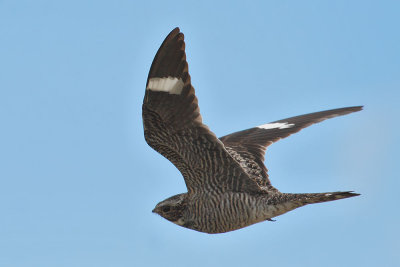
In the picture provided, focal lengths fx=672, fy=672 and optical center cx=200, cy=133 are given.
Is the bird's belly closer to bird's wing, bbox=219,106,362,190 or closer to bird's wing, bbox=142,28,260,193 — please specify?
bird's wing, bbox=142,28,260,193

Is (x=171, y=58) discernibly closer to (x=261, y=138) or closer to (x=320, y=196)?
(x=320, y=196)

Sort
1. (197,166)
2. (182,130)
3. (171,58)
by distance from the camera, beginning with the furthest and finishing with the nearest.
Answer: (197,166)
(182,130)
(171,58)

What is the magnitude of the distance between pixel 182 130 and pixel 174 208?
114 cm

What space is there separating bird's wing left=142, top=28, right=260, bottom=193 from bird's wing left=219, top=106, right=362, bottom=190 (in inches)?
24.2

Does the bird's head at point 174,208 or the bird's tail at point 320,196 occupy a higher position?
the bird's head at point 174,208

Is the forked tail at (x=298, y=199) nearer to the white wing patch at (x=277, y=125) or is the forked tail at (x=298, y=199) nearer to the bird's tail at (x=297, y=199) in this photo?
the bird's tail at (x=297, y=199)

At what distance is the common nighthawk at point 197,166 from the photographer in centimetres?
650

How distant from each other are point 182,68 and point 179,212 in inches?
71.5

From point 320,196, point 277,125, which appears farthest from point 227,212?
point 277,125

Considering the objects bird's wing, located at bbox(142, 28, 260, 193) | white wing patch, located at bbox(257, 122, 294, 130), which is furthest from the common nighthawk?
white wing patch, located at bbox(257, 122, 294, 130)

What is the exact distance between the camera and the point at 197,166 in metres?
7.09

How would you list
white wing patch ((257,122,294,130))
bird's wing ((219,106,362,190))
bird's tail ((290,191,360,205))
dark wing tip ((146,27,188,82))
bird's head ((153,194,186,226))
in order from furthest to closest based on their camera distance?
white wing patch ((257,122,294,130)) → bird's wing ((219,106,362,190)) → bird's head ((153,194,186,226)) → bird's tail ((290,191,360,205)) → dark wing tip ((146,27,188,82))

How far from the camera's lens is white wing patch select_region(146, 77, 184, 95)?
6.48 meters

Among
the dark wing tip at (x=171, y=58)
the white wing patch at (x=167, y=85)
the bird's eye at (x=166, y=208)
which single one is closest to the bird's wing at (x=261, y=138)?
the bird's eye at (x=166, y=208)
